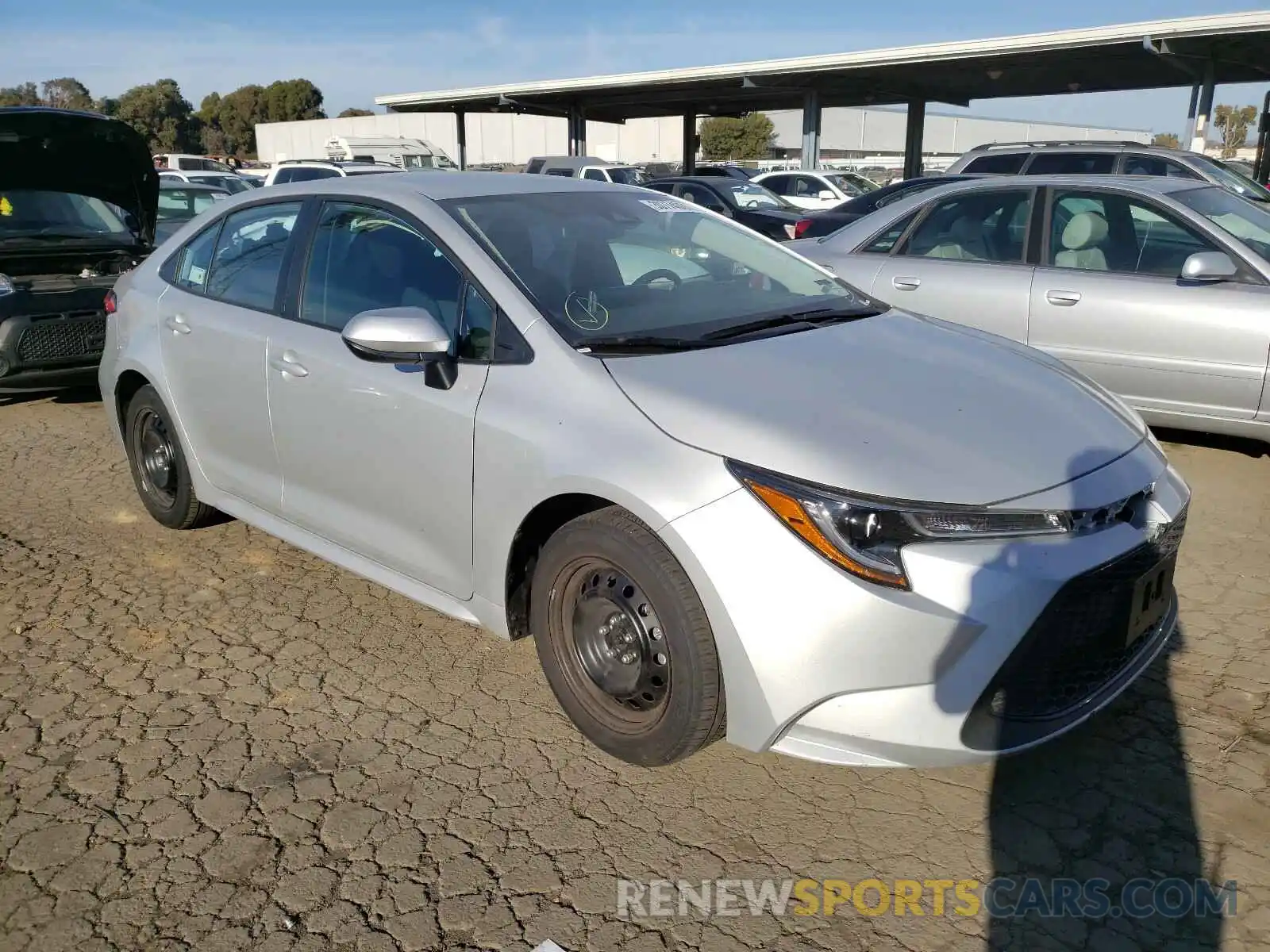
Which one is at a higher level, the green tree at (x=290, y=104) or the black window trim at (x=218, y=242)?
the green tree at (x=290, y=104)

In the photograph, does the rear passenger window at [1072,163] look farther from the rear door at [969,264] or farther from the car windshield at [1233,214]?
the rear door at [969,264]

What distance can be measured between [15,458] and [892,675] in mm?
5708

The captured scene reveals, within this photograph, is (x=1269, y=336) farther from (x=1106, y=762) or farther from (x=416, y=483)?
(x=416, y=483)

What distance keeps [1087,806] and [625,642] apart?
129 centimetres

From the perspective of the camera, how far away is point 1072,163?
12711 millimetres

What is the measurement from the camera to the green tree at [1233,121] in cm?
7081

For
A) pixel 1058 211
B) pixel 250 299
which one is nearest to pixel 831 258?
pixel 1058 211

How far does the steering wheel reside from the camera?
3.50 metres

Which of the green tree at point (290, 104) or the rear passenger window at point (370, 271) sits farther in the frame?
the green tree at point (290, 104)

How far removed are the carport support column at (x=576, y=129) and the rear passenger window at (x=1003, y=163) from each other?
72.5 feet

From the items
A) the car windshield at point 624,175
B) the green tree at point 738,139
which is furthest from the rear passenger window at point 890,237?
the green tree at point 738,139

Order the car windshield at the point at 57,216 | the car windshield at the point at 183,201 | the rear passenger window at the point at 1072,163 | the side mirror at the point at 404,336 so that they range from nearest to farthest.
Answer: the side mirror at the point at 404,336 < the car windshield at the point at 57,216 < the rear passenger window at the point at 1072,163 < the car windshield at the point at 183,201

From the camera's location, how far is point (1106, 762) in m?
2.97

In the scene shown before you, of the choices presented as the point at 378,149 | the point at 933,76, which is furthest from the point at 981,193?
the point at 378,149
